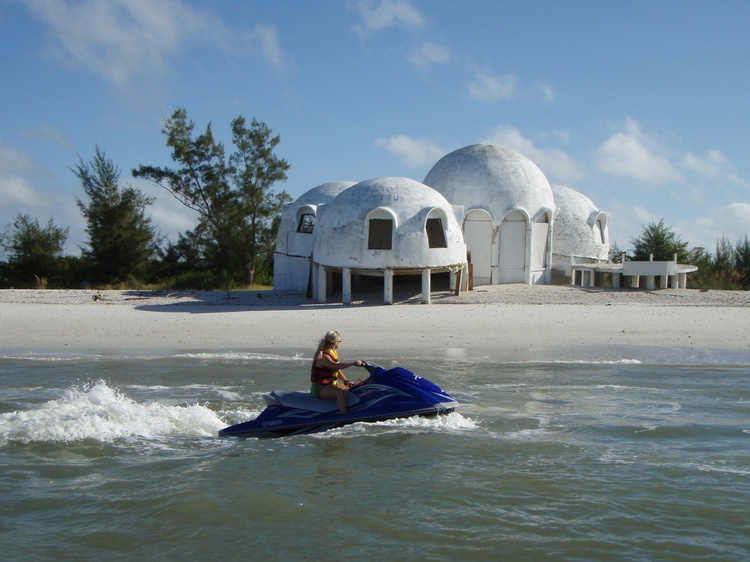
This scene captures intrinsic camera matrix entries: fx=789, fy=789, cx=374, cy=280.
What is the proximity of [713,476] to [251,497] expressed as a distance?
4.79m

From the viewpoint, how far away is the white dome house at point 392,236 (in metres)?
22.3

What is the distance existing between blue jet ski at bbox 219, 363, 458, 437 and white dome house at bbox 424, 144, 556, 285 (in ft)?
59.1

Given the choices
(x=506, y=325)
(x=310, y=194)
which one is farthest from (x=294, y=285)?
(x=506, y=325)

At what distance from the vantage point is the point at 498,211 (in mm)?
27234

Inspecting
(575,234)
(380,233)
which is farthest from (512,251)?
(575,234)

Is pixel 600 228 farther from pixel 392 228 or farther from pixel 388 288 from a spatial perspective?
pixel 388 288

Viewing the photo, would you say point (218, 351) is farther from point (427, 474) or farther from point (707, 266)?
point (707, 266)

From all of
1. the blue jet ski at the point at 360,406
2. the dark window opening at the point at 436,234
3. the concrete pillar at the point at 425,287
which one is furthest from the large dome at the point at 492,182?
the blue jet ski at the point at 360,406

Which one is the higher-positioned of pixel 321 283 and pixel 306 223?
pixel 306 223

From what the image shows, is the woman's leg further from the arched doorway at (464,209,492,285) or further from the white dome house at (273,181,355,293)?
the arched doorway at (464,209,492,285)

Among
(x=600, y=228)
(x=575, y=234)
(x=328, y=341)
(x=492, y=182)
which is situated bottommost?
(x=328, y=341)

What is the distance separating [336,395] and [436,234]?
15.1m

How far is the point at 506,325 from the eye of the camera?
1809 centimetres

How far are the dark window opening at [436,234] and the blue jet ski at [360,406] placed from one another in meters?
14.1
